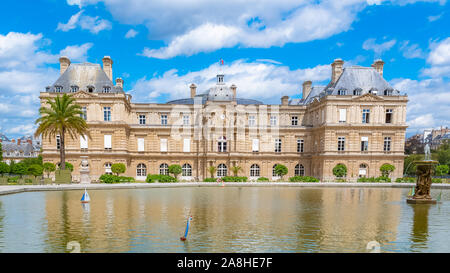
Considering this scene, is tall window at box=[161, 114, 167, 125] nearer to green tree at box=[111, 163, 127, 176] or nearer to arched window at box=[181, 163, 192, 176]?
arched window at box=[181, 163, 192, 176]

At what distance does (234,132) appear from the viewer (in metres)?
48.9

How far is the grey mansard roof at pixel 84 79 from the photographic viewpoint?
4616 centimetres

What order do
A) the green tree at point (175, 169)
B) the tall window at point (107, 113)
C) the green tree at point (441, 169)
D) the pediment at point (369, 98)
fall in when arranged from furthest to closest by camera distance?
1. the green tree at point (441, 169)
2. the green tree at point (175, 169)
3. the pediment at point (369, 98)
4. the tall window at point (107, 113)

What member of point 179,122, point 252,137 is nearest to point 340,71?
point 252,137

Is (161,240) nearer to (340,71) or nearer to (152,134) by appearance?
(152,134)

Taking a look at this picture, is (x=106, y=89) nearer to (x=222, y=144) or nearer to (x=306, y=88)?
(x=222, y=144)

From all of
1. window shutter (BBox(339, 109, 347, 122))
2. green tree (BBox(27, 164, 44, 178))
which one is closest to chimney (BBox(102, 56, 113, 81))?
green tree (BBox(27, 164, 44, 178))

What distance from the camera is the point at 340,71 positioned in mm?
51781

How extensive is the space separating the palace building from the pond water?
25.4 m

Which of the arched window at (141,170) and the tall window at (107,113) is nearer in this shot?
the tall window at (107,113)

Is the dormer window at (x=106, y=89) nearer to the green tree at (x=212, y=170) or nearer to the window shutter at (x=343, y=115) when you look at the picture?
the green tree at (x=212, y=170)

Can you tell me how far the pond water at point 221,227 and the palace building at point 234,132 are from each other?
25.4 m

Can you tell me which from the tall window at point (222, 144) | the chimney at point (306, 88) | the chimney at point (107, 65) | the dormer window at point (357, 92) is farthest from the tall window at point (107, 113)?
the dormer window at point (357, 92)

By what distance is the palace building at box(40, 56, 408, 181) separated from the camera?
45.8 m
